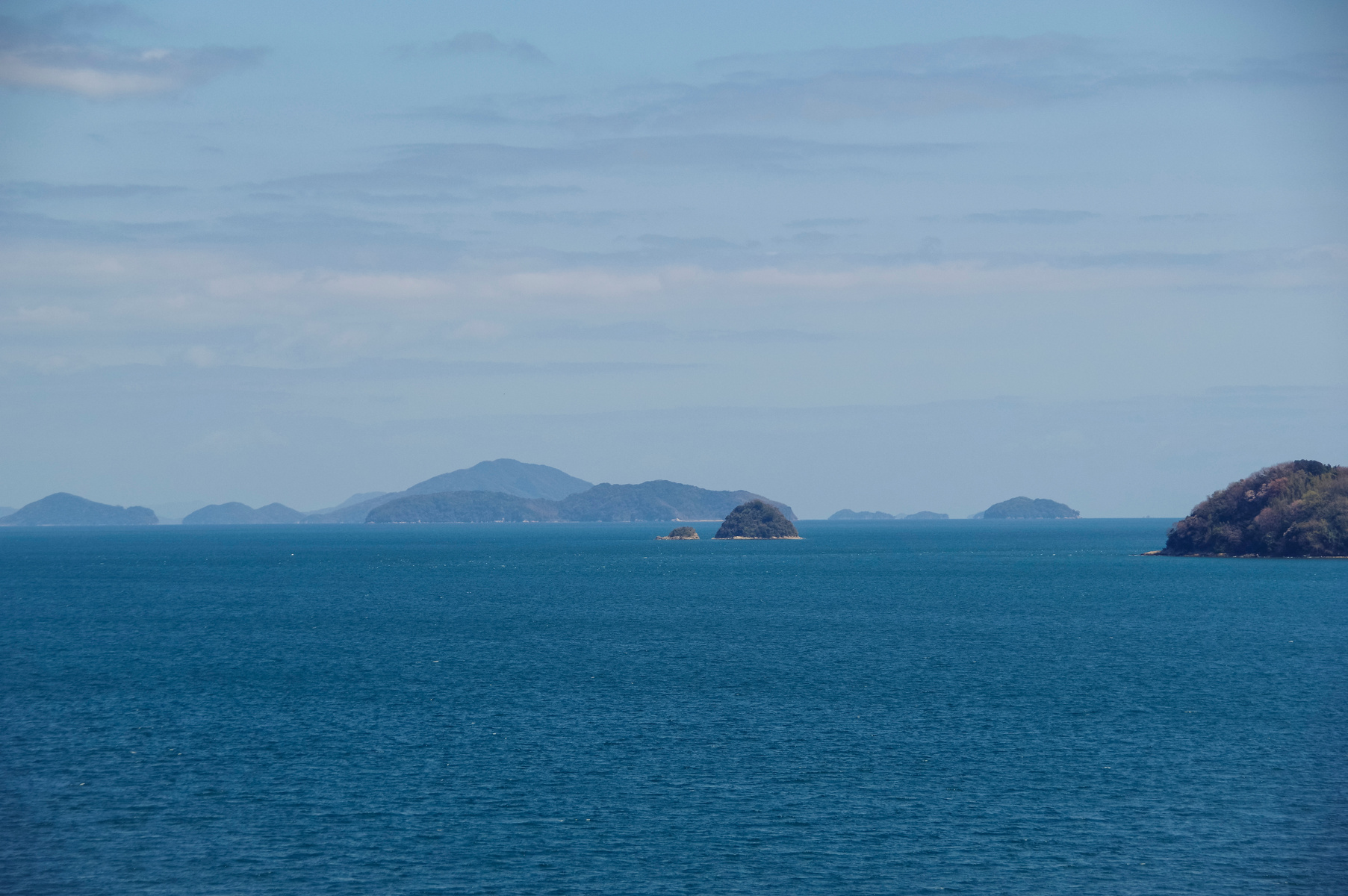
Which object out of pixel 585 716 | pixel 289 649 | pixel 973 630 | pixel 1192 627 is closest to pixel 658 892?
pixel 585 716

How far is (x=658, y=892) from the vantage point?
3862cm

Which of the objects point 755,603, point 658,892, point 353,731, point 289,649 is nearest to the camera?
point 658,892

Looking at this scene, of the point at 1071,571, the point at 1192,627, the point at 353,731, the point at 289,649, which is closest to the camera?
the point at 353,731

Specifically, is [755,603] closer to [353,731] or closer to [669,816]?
[353,731]

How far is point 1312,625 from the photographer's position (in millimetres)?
108812

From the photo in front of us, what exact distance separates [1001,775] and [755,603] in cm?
8861

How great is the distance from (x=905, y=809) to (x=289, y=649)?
209 ft

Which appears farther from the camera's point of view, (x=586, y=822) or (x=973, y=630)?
(x=973, y=630)

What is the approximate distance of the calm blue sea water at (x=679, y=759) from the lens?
134 feet

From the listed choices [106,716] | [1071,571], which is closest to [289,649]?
[106,716]

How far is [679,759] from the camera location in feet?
179

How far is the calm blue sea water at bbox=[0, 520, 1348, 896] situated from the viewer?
4072 centimetres

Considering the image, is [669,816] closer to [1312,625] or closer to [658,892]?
[658,892]

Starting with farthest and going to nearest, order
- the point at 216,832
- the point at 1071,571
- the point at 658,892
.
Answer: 1. the point at 1071,571
2. the point at 216,832
3. the point at 658,892
